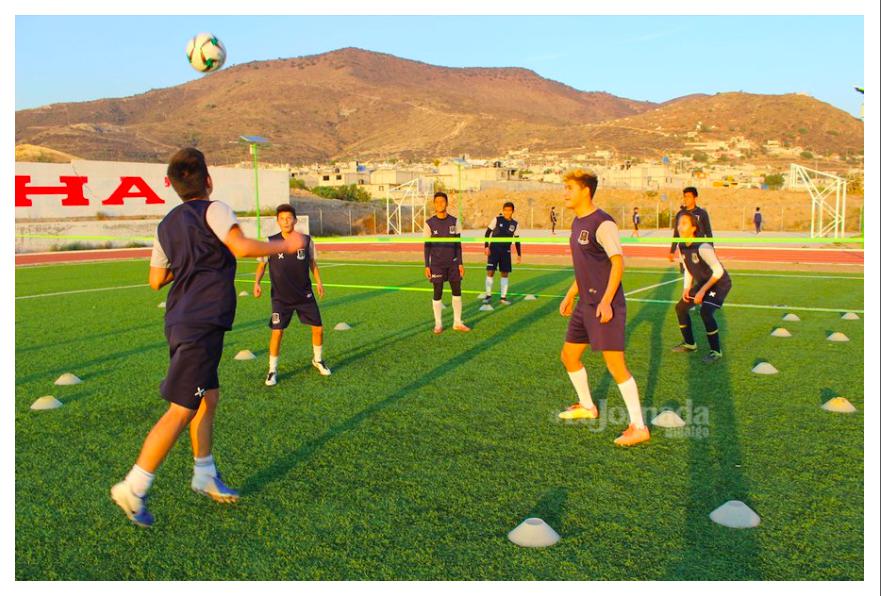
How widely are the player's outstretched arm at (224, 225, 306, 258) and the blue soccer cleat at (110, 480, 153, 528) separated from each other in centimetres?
140

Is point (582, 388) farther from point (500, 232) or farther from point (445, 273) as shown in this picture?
point (500, 232)

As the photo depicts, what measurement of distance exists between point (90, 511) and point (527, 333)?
271 inches

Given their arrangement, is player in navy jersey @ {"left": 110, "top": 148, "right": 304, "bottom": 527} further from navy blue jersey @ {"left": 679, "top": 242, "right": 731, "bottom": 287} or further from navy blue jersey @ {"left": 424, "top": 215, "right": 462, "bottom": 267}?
navy blue jersey @ {"left": 424, "top": 215, "right": 462, "bottom": 267}

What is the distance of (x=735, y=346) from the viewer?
9422 millimetres

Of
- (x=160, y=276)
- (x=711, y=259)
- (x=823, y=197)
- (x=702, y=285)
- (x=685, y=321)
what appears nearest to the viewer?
(x=160, y=276)

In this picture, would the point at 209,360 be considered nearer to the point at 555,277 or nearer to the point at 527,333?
the point at 527,333

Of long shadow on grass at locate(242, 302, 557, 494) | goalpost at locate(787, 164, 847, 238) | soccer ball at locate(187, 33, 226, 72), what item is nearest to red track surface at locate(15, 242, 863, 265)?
goalpost at locate(787, 164, 847, 238)

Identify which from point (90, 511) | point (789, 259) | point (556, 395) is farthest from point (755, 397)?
point (789, 259)

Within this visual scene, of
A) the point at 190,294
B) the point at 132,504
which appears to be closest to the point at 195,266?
the point at 190,294

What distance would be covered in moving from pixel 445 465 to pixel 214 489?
58.8 inches

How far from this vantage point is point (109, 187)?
37594 mm

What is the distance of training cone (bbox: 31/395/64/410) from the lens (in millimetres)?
6573

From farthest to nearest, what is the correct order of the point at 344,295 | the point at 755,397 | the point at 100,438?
the point at 344,295
the point at 755,397
the point at 100,438

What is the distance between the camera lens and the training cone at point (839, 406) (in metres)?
6.23
